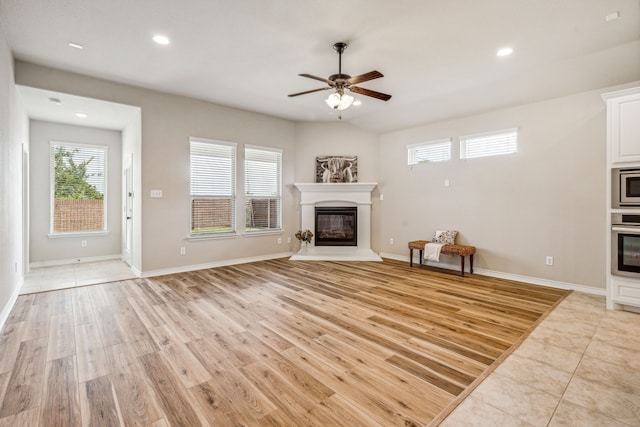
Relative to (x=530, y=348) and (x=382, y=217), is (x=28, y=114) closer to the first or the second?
(x=382, y=217)

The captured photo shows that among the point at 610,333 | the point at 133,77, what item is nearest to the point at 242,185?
the point at 133,77

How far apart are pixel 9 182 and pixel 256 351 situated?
3.61 m

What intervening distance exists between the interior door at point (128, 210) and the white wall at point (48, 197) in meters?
0.51

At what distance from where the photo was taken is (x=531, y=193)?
4656 millimetres

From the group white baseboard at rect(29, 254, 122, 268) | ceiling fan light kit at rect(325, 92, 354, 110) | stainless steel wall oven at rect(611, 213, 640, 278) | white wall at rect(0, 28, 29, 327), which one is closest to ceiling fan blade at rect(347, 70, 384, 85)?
ceiling fan light kit at rect(325, 92, 354, 110)

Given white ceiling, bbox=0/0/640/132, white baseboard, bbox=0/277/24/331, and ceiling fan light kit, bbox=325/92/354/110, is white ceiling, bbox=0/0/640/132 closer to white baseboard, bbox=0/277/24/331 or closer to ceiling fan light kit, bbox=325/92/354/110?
ceiling fan light kit, bbox=325/92/354/110

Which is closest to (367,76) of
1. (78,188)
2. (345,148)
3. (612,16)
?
(612,16)

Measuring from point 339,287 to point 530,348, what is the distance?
237 cm

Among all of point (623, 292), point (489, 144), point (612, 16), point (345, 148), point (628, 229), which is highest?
point (612, 16)

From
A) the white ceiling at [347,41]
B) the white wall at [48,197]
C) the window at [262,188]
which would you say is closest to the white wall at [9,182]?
the white ceiling at [347,41]

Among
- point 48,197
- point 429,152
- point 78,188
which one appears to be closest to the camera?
point 48,197

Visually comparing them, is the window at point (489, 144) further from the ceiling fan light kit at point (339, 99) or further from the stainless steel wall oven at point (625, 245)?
the ceiling fan light kit at point (339, 99)

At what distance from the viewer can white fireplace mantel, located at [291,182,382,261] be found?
6.61 m

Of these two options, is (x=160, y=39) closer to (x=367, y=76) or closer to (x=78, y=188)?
(x=367, y=76)
